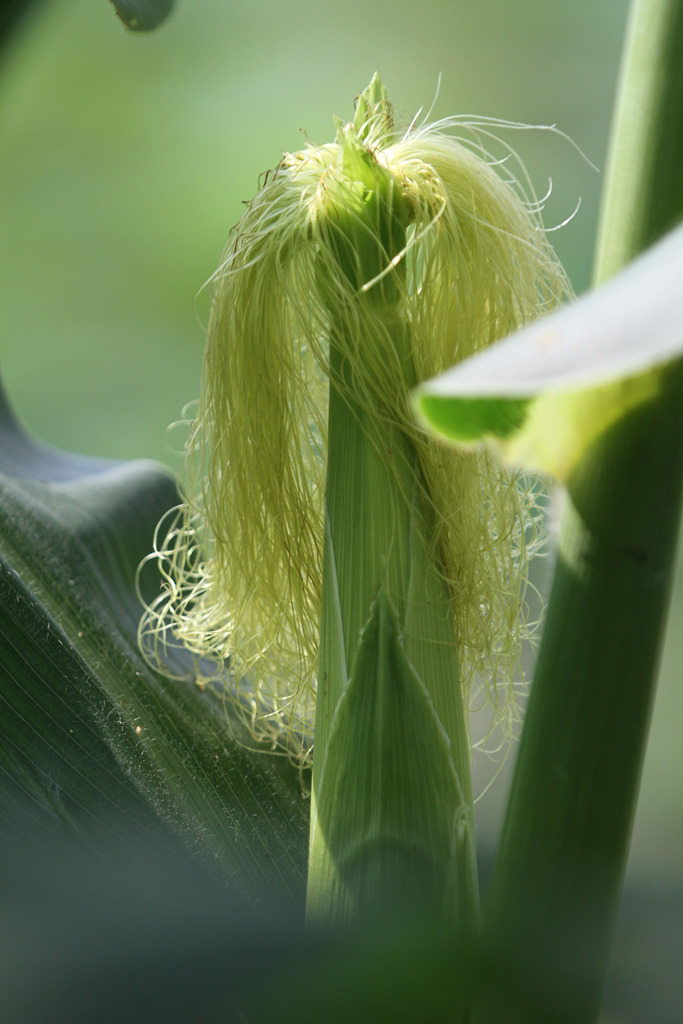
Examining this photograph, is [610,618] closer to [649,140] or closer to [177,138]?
[649,140]

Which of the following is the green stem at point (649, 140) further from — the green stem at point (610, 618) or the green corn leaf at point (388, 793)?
the green corn leaf at point (388, 793)

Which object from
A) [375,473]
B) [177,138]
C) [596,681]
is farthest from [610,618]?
[177,138]

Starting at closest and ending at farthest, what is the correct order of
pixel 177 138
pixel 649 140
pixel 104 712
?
pixel 649 140 → pixel 104 712 → pixel 177 138

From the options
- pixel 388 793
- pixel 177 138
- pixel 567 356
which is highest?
pixel 177 138

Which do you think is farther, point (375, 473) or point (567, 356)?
point (375, 473)

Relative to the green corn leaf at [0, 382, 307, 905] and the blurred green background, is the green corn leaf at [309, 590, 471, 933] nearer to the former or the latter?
the green corn leaf at [0, 382, 307, 905]

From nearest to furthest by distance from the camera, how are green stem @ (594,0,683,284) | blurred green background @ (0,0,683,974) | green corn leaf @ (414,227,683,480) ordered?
green corn leaf @ (414,227,683,480) → green stem @ (594,0,683,284) → blurred green background @ (0,0,683,974)

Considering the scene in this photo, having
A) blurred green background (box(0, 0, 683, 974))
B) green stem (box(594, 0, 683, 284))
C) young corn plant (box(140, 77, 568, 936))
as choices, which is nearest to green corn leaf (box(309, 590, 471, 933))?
young corn plant (box(140, 77, 568, 936))
